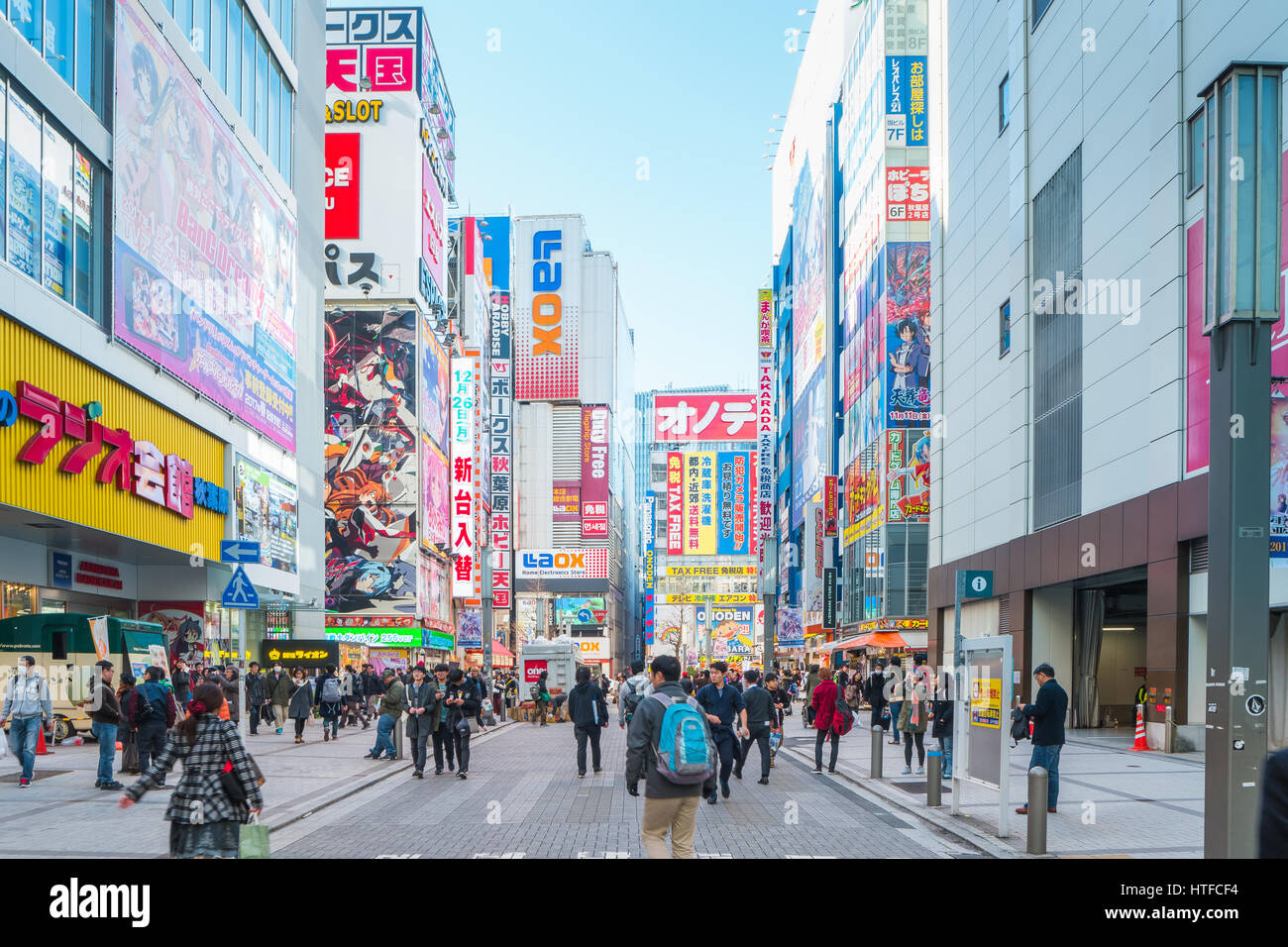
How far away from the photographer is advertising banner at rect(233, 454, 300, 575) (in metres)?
36.1

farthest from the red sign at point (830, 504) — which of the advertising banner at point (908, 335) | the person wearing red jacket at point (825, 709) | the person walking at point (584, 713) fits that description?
the person walking at point (584, 713)

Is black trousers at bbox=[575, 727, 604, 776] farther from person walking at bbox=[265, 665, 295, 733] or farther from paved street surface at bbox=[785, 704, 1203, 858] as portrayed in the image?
person walking at bbox=[265, 665, 295, 733]

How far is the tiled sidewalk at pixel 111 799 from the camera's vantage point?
11.7 m

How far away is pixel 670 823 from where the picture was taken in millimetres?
8258

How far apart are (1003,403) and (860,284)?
23281mm

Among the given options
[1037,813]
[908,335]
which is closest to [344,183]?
[908,335]

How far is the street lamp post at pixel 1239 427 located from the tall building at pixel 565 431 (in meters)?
131

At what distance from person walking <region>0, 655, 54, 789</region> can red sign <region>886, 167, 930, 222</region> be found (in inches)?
1662

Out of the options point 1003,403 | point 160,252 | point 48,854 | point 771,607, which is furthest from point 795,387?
point 48,854

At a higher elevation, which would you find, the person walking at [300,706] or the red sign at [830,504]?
the red sign at [830,504]

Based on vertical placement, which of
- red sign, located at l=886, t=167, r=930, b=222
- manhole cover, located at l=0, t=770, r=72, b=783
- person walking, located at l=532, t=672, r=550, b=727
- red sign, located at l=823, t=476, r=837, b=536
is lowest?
person walking, located at l=532, t=672, r=550, b=727

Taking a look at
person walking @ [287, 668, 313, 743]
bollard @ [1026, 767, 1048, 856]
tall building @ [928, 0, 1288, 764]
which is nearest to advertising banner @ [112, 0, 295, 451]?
person walking @ [287, 668, 313, 743]

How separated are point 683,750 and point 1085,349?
25.0 m

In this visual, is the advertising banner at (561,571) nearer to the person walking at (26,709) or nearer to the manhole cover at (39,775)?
the manhole cover at (39,775)
